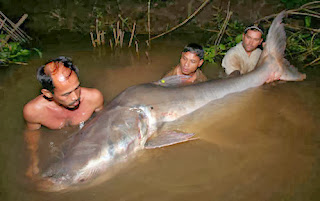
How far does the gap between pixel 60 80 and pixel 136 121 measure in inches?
31.1

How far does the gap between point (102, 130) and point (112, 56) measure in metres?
2.63

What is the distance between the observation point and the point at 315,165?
2275mm

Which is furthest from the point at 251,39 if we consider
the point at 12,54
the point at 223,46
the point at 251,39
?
the point at 12,54

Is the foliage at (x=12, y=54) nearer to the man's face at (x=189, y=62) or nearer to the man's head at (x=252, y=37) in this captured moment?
the man's face at (x=189, y=62)

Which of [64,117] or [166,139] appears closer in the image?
[166,139]

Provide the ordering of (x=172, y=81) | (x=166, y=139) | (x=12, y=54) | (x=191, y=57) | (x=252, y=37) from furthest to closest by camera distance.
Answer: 1. (x=12, y=54)
2. (x=252, y=37)
3. (x=191, y=57)
4. (x=172, y=81)
5. (x=166, y=139)

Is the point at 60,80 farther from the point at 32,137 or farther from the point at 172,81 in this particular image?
the point at 172,81

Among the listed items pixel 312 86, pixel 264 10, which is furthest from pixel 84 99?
pixel 264 10

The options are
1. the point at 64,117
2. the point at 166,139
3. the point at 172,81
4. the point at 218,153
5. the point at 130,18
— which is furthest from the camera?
the point at 130,18

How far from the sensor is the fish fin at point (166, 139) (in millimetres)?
2287

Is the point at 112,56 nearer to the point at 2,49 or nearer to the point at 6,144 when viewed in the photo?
the point at 2,49

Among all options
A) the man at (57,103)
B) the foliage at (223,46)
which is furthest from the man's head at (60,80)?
the foliage at (223,46)

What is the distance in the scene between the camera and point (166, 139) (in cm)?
233

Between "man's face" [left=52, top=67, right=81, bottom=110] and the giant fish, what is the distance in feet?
0.97
